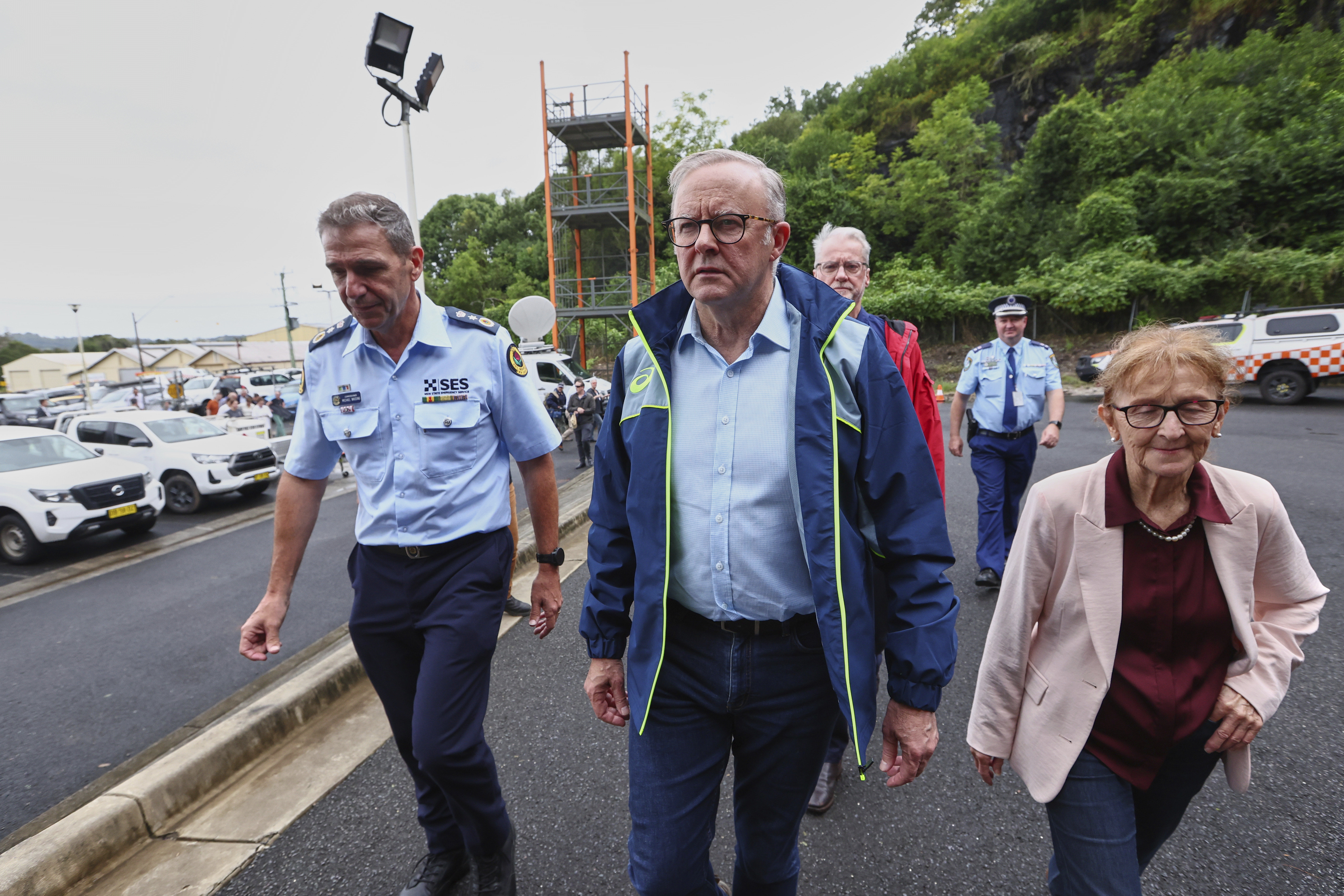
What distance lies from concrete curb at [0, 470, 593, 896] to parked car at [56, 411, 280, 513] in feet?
28.7

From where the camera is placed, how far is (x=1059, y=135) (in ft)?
81.9

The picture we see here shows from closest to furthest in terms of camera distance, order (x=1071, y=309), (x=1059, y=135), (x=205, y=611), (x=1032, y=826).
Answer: (x=1032, y=826)
(x=205, y=611)
(x=1071, y=309)
(x=1059, y=135)

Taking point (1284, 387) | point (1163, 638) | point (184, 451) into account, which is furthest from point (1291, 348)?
point (184, 451)

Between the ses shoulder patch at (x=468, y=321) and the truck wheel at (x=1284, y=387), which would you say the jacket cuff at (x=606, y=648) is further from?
the truck wheel at (x=1284, y=387)

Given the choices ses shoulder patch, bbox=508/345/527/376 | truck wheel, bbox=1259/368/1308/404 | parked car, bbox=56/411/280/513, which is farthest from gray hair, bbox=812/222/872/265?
truck wheel, bbox=1259/368/1308/404

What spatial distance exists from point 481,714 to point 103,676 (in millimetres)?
4297

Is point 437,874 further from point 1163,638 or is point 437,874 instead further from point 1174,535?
point 1174,535

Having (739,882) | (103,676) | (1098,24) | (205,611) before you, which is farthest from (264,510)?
(1098,24)

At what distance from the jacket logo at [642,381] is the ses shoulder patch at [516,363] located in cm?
94

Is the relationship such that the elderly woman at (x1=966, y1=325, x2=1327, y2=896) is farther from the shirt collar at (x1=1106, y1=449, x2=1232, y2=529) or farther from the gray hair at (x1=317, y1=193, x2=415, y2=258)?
the gray hair at (x1=317, y1=193, x2=415, y2=258)

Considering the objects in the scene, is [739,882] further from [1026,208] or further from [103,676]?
[1026,208]

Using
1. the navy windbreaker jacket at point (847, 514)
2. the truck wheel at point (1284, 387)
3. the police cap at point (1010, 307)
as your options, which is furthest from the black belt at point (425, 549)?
the truck wheel at point (1284, 387)

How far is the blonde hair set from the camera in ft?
5.18

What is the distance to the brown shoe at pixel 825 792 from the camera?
2.68 metres
